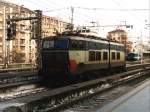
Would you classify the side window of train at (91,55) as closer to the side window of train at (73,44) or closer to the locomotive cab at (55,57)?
the side window of train at (73,44)

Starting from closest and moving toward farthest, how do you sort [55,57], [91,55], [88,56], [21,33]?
[55,57] → [88,56] → [91,55] → [21,33]

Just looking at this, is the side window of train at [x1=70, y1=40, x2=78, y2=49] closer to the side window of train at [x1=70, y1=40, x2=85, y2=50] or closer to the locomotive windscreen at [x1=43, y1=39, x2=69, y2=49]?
the side window of train at [x1=70, y1=40, x2=85, y2=50]

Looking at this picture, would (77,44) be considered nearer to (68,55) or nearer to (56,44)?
(56,44)

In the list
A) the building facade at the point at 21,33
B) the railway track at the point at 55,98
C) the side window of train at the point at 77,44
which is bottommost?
the railway track at the point at 55,98

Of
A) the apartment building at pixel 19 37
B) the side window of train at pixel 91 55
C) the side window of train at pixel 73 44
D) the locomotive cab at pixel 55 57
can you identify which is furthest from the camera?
the apartment building at pixel 19 37

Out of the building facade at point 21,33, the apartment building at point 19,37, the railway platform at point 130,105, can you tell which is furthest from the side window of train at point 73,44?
the apartment building at point 19,37

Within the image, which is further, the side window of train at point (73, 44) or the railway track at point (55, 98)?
the side window of train at point (73, 44)

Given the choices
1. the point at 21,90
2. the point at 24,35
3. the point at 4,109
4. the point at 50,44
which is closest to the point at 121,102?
the point at 4,109

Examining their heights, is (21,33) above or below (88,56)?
above

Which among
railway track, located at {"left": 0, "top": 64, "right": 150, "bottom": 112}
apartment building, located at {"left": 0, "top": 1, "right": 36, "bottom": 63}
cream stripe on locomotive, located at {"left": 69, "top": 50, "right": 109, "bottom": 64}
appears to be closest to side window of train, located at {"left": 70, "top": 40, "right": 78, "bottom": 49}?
cream stripe on locomotive, located at {"left": 69, "top": 50, "right": 109, "bottom": 64}

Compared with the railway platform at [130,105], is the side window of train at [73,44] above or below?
above

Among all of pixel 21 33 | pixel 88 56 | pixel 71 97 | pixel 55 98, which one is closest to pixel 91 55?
pixel 88 56

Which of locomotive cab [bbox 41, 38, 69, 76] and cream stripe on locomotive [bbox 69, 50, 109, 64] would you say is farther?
cream stripe on locomotive [bbox 69, 50, 109, 64]

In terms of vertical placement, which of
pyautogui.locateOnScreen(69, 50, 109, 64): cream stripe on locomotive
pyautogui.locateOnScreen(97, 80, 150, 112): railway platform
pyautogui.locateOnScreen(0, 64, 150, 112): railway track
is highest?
pyautogui.locateOnScreen(69, 50, 109, 64): cream stripe on locomotive
